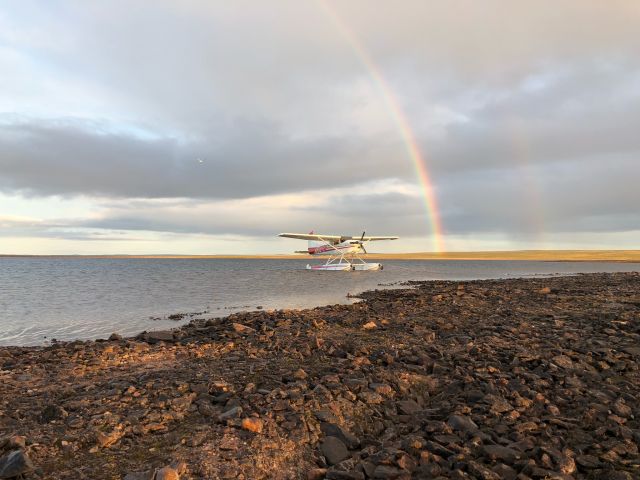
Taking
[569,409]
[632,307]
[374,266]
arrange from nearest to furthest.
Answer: [569,409]
[632,307]
[374,266]

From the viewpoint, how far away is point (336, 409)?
7.03 metres

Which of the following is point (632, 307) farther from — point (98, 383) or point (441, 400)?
point (98, 383)

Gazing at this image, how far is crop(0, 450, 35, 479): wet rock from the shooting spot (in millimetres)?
5090

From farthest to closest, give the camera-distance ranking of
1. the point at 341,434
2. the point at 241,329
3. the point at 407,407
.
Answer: the point at 241,329 → the point at 407,407 → the point at 341,434

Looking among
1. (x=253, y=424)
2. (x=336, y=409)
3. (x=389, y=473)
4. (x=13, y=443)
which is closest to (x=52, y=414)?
(x=13, y=443)

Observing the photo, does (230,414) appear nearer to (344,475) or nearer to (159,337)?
(344,475)

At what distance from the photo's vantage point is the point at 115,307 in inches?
1093

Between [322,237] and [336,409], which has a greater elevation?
[322,237]

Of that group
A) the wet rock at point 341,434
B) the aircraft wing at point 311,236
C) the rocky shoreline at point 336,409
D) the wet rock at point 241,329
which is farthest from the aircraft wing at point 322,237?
the wet rock at point 341,434

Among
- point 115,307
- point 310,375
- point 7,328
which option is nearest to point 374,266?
point 115,307

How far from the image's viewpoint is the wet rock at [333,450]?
568 centimetres

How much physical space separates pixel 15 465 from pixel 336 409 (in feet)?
14.5

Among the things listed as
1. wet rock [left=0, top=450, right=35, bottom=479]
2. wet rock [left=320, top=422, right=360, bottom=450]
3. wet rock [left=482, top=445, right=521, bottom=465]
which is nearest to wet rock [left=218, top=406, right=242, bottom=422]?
wet rock [left=320, top=422, right=360, bottom=450]

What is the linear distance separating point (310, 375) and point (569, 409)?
15.6 ft
